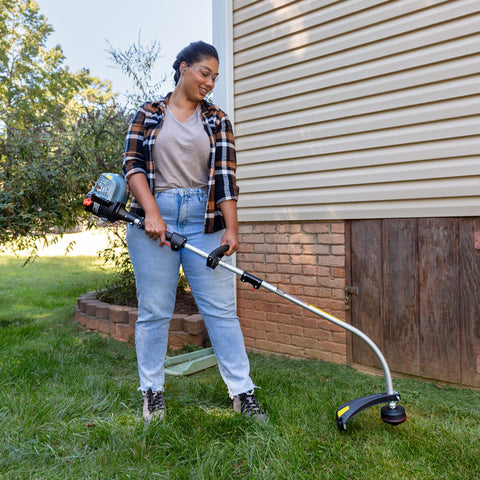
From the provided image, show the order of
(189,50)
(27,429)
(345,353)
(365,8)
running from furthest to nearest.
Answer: (345,353) < (365,8) < (189,50) < (27,429)

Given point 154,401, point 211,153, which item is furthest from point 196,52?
point 154,401

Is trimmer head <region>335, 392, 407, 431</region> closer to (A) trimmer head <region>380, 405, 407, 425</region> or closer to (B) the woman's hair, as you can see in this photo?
(A) trimmer head <region>380, 405, 407, 425</region>

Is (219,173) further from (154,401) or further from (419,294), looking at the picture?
(419,294)

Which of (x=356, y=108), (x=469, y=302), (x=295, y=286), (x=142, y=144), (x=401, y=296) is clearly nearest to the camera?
(x=142, y=144)

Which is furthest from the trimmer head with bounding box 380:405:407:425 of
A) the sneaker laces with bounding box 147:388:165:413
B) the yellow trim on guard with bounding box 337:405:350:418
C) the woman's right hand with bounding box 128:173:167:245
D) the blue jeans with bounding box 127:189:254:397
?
the woman's right hand with bounding box 128:173:167:245

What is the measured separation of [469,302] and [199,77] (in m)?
2.07

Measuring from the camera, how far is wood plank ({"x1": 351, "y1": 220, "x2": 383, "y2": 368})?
3.32 metres

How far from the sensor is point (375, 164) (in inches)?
129

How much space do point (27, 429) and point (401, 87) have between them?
2938 mm

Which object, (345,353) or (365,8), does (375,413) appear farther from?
(365,8)

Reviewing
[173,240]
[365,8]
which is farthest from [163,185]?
[365,8]

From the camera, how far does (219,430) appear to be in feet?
7.48

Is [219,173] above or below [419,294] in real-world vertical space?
above

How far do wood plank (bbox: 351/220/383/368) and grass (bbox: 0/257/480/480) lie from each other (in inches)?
7.3
